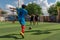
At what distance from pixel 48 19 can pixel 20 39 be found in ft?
193

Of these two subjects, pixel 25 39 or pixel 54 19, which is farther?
pixel 54 19

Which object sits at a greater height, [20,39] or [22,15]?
[22,15]

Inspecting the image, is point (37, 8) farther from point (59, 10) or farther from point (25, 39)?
point (25, 39)

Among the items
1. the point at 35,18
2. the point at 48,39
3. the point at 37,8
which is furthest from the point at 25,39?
the point at 37,8

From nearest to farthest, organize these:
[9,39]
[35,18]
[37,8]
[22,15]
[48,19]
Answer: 1. [9,39]
2. [22,15]
3. [35,18]
4. [48,19]
5. [37,8]

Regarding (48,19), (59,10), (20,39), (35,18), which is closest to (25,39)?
(20,39)

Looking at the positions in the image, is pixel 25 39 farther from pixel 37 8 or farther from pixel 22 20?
pixel 37 8

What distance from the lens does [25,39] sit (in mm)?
10484

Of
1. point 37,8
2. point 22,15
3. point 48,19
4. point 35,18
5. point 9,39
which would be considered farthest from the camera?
point 37,8

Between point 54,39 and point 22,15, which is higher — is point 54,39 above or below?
below

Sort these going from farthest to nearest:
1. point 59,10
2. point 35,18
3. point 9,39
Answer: point 59,10
point 35,18
point 9,39

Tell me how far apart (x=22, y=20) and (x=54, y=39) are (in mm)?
2063

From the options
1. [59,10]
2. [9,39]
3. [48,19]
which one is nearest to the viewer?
[9,39]

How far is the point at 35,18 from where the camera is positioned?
1405 inches
